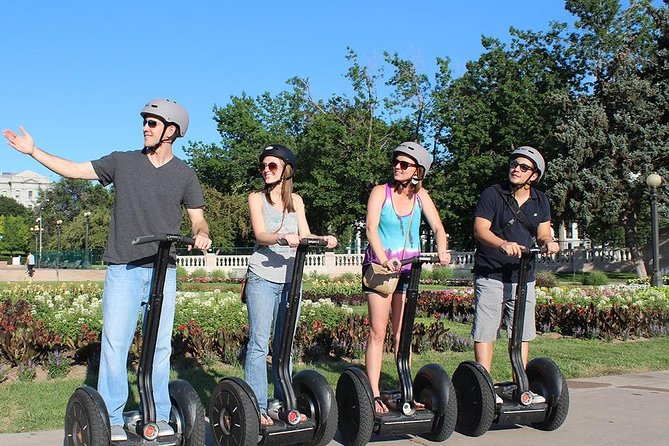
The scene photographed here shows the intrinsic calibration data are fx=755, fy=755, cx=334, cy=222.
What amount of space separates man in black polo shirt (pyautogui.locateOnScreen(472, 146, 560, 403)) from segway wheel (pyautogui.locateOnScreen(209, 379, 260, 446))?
1945 mm

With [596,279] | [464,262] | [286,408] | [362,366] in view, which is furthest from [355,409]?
[464,262]

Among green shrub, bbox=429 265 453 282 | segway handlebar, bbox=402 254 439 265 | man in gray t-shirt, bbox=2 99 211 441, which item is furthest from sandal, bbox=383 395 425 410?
green shrub, bbox=429 265 453 282

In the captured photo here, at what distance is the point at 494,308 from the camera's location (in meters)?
5.51

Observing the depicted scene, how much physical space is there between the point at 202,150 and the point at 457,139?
65.9ft

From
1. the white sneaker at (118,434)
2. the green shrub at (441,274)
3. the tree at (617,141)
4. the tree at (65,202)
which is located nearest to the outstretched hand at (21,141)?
the white sneaker at (118,434)

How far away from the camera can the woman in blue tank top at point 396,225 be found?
5164mm

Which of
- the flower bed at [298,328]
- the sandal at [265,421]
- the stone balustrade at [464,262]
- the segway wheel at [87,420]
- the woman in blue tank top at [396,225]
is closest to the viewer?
the segway wheel at [87,420]

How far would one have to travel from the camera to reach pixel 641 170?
104 feet

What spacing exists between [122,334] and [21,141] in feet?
3.93

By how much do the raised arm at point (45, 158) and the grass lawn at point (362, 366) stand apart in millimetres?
2091

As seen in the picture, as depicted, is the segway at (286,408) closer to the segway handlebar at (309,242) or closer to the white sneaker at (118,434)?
the segway handlebar at (309,242)

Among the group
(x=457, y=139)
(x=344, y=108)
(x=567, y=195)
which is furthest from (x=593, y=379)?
(x=344, y=108)

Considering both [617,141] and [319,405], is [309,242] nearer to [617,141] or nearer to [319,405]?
[319,405]

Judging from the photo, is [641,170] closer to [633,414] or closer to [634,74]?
[634,74]
